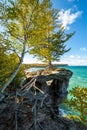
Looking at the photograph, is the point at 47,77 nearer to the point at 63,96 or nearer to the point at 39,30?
the point at 63,96

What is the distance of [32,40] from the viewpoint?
1319cm

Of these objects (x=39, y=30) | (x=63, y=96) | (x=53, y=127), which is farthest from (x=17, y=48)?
(x=63, y=96)

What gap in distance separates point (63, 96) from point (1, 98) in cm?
1138

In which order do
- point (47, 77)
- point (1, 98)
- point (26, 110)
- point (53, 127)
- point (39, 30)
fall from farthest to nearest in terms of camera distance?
point (47, 77), point (39, 30), point (1, 98), point (26, 110), point (53, 127)

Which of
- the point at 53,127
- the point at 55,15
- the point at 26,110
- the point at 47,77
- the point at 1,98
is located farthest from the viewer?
the point at 55,15

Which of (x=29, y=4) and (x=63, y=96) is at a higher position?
(x=29, y=4)

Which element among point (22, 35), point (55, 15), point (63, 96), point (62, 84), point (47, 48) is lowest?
point (63, 96)

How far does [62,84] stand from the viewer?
2120 centimetres

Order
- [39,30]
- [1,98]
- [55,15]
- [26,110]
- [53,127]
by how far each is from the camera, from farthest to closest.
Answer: [55,15], [39,30], [1,98], [26,110], [53,127]

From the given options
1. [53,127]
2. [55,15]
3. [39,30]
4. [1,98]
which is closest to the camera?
[53,127]

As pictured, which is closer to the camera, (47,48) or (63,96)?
(47,48)

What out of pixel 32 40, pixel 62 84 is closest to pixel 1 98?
pixel 32 40

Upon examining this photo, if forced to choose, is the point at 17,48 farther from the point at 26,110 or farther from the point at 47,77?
the point at 47,77

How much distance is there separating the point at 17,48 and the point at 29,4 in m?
3.58
